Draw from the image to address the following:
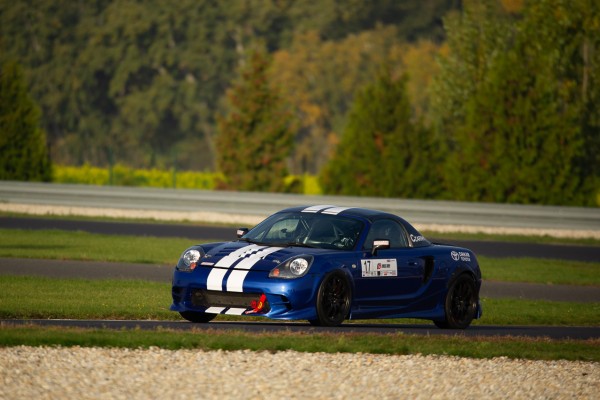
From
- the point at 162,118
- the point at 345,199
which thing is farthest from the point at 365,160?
the point at 162,118

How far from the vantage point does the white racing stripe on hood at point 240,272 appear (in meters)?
12.3

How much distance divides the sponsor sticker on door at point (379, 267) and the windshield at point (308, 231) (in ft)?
0.87

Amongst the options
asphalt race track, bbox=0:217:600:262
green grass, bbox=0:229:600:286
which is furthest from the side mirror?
asphalt race track, bbox=0:217:600:262

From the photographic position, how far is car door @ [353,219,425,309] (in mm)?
13133

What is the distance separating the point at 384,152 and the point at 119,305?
2347cm

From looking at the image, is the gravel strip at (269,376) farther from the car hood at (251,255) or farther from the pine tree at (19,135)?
the pine tree at (19,135)

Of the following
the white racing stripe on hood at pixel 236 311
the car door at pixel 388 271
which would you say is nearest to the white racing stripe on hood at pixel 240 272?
the white racing stripe on hood at pixel 236 311

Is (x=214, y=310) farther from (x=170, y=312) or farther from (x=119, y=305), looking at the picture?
(x=119, y=305)

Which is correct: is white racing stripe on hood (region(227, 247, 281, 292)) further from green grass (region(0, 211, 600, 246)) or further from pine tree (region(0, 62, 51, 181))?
pine tree (region(0, 62, 51, 181))

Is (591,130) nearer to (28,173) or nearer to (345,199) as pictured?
(345,199)

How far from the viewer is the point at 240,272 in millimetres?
12422

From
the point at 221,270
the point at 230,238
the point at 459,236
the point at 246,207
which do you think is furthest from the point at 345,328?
the point at 246,207

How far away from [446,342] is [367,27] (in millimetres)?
71290

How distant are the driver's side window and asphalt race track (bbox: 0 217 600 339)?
Result: 3.13 ft
